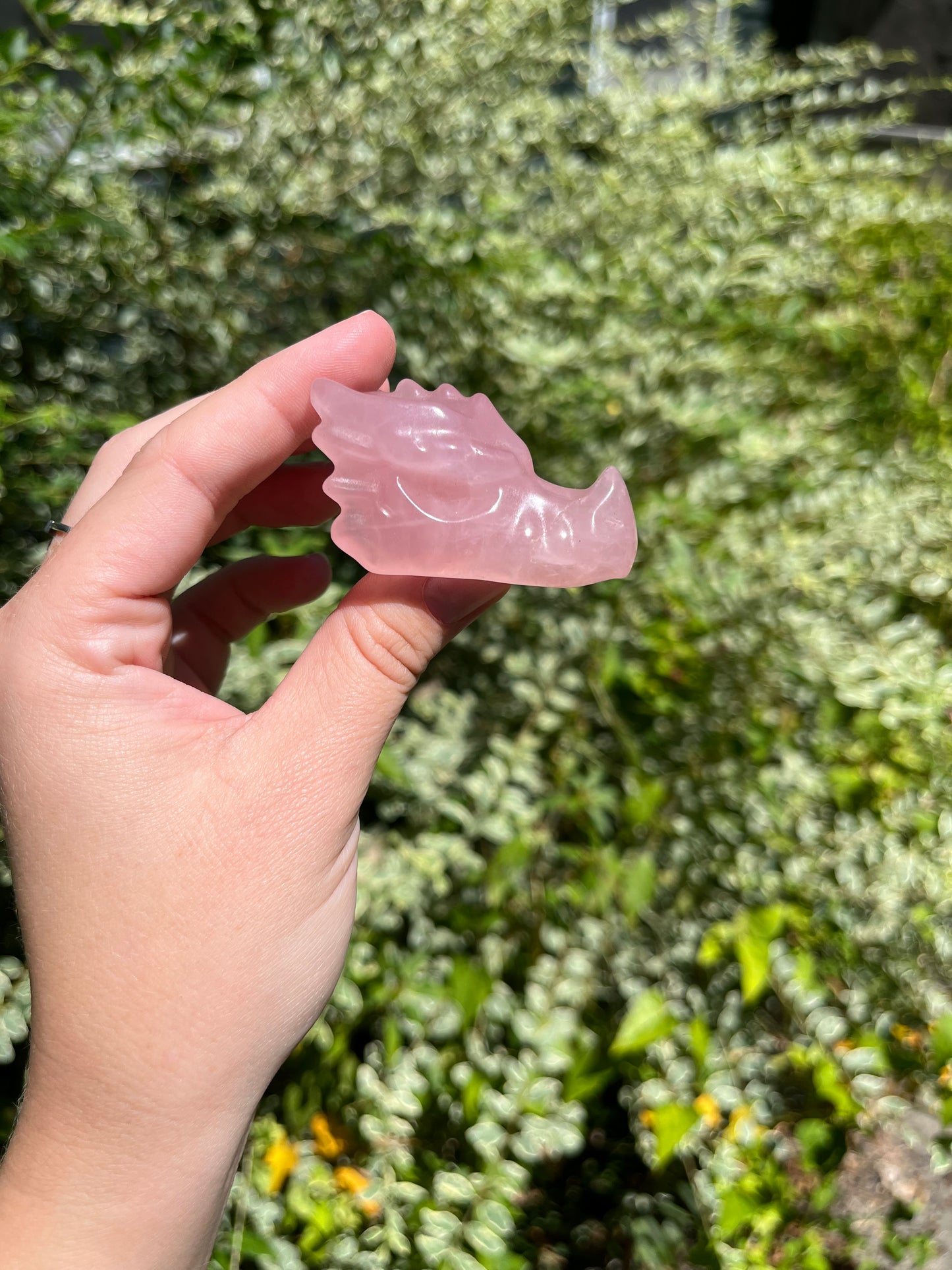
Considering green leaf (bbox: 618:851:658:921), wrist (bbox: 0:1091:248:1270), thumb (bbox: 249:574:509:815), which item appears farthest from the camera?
green leaf (bbox: 618:851:658:921)

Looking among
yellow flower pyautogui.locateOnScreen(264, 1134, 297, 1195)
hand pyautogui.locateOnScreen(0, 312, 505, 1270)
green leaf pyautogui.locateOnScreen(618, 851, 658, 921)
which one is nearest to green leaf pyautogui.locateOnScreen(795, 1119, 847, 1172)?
green leaf pyautogui.locateOnScreen(618, 851, 658, 921)

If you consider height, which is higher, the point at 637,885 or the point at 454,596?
the point at 454,596

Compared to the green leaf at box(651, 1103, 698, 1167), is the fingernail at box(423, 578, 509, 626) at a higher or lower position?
higher

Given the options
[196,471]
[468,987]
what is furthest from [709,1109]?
[196,471]

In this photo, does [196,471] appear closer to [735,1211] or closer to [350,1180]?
[350,1180]

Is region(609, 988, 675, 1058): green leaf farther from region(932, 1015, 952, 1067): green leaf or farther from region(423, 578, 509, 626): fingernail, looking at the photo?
region(423, 578, 509, 626): fingernail

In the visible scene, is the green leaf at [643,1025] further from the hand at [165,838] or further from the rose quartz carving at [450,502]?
the rose quartz carving at [450,502]

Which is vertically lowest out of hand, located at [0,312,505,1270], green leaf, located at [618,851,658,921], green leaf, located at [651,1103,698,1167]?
green leaf, located at [651,1103,698,1167]

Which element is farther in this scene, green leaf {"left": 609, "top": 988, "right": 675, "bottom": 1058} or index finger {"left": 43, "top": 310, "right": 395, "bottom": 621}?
green leaf {"left": 609, "top": 988, "right": 675, "bottom": 1058}
